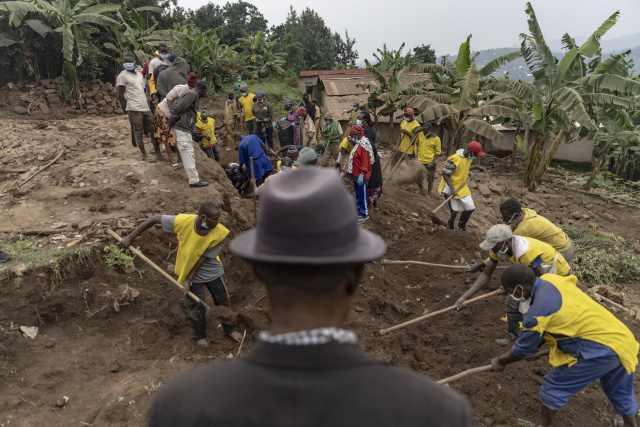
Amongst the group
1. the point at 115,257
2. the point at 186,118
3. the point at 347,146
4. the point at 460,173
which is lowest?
the point at 115,257

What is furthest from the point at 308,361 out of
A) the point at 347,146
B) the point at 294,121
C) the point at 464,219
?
the point at 294,121

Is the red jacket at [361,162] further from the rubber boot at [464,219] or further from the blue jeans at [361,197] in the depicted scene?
the rubber boot at [464,219]

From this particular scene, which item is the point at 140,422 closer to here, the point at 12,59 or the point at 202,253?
the point at 202,253

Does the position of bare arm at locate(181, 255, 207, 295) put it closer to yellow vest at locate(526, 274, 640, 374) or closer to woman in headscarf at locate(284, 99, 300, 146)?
yellow vest at locate(526, 274, 640, 374)

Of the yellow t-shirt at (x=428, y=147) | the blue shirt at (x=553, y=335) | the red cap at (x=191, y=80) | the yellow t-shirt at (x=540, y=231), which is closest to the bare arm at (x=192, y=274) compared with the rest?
the blue shirt at (x=553, y=335)

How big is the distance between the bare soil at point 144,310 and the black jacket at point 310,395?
296 cm

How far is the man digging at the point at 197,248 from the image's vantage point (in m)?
4.17

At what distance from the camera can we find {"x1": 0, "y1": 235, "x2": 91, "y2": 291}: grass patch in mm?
4805

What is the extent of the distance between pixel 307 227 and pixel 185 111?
6.14 metres

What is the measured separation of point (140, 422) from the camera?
3.42 m

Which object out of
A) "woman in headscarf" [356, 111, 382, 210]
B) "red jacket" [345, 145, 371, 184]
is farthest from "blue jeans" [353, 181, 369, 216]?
"woman in headscarf" [356, 111, 382, 210]

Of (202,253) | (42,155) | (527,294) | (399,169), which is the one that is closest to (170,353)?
(202,253)

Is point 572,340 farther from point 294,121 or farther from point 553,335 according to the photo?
point 294,121

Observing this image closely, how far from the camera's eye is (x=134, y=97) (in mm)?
7289
